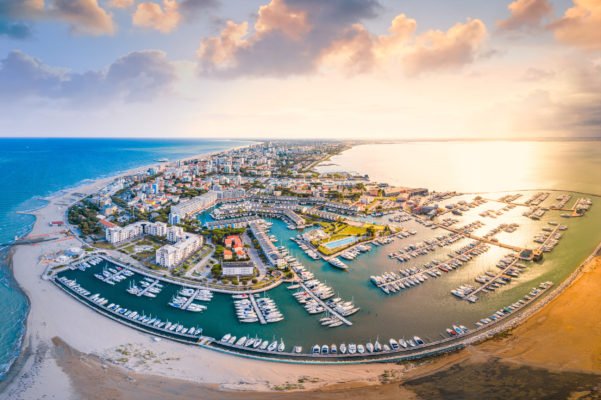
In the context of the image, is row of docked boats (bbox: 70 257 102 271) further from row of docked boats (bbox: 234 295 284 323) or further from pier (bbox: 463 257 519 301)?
pier (bbox: 463 257 519 301)

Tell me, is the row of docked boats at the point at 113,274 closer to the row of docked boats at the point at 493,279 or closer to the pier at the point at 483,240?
the row of docked boats at the point at 493,279

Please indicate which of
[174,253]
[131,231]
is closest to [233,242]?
[174,253]

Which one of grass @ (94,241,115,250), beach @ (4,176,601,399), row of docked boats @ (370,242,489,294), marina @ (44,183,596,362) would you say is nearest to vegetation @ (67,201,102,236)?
grass @ (94,241,115,250)

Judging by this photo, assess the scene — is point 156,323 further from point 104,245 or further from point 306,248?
point 104,245

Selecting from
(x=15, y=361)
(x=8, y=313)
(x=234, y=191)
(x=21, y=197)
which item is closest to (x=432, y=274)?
(x=15, y=361)

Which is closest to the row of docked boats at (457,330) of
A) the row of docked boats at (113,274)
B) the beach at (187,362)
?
the beach at (187,362)

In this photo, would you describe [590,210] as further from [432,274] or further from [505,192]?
[432,274]
